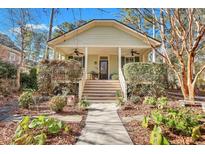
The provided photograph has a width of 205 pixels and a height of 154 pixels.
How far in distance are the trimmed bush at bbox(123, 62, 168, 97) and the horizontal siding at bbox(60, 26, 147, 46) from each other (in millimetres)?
3136

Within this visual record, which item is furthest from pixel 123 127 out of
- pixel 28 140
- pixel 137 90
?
pixel 137 90

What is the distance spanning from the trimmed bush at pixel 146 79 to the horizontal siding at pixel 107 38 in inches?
123

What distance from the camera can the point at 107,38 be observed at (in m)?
12.4

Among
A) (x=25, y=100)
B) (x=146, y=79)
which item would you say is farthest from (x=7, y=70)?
(x=146, y=79)

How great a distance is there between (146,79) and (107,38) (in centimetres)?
424

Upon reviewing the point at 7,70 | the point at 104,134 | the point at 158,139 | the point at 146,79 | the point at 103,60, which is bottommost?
the point at 104,134

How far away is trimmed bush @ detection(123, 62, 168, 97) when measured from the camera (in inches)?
365

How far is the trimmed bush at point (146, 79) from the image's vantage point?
9.27m

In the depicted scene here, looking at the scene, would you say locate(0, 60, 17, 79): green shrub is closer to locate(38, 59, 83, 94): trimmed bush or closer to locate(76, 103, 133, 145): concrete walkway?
locate(38, 59, 83, 94): trimmed bush

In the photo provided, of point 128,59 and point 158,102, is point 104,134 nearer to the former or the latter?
point 158,102

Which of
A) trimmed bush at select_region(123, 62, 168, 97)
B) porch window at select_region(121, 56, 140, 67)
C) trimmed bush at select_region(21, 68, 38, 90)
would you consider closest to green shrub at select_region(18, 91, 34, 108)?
trimmed bush at select_region(123, 62, 168, 97)

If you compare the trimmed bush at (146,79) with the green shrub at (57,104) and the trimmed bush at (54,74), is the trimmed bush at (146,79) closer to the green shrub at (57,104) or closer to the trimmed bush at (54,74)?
the trimmed bush at (54,74)
